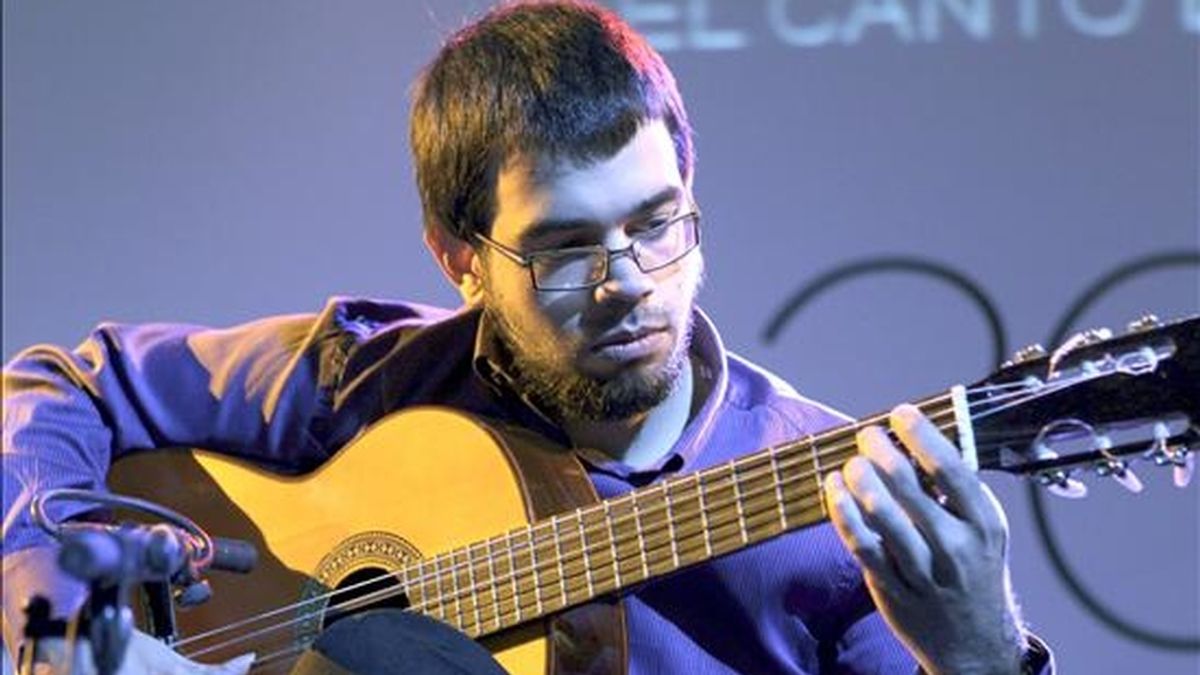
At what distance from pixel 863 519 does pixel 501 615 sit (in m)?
0.41

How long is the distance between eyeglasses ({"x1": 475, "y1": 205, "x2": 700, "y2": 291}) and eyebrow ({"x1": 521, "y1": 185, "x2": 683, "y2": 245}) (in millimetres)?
15

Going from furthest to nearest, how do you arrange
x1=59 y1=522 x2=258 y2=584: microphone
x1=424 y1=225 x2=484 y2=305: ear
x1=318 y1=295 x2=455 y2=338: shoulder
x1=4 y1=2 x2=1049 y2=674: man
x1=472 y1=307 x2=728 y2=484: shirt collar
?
x1=318 y1=295 x2=455 y2=338: shoulder
x1=424 y1=225 x2=484 y2=305: ear
x1=472 y1=307 x2=728 y2=484: shirt collar
x1=4 y1=2 x2=1049 y2=674: man
x1=59 y1=522 x2=258 y2=584: microphone

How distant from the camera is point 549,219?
2072 millimetres

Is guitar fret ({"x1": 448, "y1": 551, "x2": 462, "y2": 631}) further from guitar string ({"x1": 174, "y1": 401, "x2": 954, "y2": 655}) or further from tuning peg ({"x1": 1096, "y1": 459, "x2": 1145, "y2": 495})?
tuning peg ({"x1": 1096, "y1": 459, "x2": 1145, "y2": 495})

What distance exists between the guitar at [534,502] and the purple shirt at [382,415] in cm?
5

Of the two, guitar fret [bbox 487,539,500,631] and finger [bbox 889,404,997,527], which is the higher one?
finger [bbox 889,404,997,527]

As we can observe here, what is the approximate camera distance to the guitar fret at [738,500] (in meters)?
1.95

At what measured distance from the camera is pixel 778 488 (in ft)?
6.35

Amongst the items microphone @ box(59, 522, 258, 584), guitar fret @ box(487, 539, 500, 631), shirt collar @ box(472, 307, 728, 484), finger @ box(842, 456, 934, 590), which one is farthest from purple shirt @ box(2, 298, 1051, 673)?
microphone @ box(59, 522, 258, 584)

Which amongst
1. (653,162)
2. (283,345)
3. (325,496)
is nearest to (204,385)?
(283,345)

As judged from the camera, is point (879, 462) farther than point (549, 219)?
No

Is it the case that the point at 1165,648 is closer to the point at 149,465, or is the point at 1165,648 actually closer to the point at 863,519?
the point at 863,519

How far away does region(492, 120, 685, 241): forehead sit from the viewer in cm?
205

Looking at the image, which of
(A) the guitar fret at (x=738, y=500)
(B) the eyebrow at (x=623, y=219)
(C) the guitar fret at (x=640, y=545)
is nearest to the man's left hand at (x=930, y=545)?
(A) the guitar fret at (x=738, y=500)
